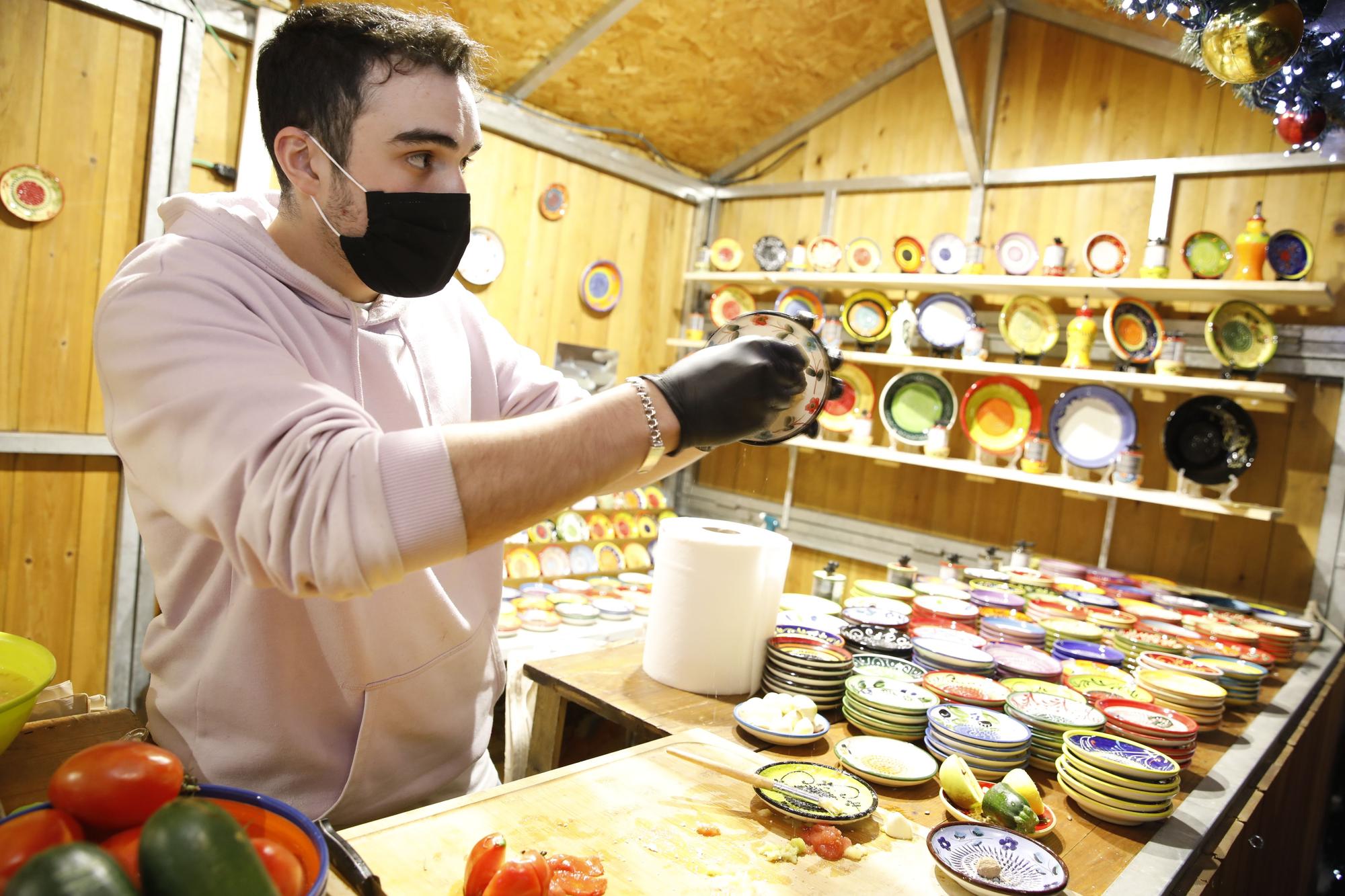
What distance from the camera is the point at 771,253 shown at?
4.72 meters

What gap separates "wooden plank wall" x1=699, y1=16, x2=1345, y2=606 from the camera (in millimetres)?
3408

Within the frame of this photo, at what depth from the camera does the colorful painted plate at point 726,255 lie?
15.7 feet

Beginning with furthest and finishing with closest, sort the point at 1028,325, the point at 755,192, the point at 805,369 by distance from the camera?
the point at 755,192, the point at 1028,325, the point at 805,369

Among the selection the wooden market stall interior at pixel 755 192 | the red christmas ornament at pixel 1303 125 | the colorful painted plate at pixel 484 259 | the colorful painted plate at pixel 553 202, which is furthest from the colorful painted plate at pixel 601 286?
the red christmas ornament at pixel 1303 125

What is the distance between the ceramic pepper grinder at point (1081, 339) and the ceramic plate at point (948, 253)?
0.68 m

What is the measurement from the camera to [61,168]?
2861 mm

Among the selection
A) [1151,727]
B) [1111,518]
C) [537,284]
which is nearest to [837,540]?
[1111,518]

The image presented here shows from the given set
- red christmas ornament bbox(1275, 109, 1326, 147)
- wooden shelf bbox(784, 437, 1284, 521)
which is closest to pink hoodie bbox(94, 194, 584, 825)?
wooden shelf bbox(784, 437, 1284, 521)

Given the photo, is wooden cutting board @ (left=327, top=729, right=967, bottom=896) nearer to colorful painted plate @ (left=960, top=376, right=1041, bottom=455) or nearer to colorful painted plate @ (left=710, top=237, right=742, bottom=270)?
colorful painted plate @ (left=960, top=376, right=1041, bottom=455)

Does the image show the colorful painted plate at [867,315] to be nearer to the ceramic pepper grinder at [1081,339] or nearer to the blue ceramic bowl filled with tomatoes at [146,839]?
the ceramic pepper grinder at [1081,339]

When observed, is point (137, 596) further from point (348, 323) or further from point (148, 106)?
point (348, 323)

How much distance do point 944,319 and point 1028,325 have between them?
0.40 m

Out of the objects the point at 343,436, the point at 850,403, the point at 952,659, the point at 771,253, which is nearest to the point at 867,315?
the point at 850,403

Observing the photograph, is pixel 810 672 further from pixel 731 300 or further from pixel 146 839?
pixel 731 300
